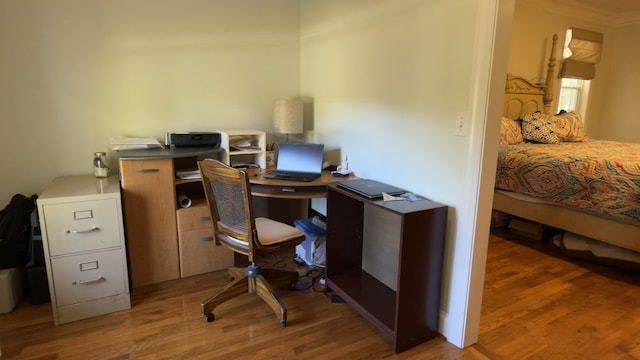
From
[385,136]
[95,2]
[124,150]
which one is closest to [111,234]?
[124,150]

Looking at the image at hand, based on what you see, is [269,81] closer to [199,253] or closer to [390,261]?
[199,253]

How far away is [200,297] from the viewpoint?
2.38 meters

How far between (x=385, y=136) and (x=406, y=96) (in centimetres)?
31

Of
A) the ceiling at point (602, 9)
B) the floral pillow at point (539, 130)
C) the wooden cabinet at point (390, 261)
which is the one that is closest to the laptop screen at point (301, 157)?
the wooden cabinet at point (390, 261)

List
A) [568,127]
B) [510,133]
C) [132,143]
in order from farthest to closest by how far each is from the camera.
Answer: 1. [568,127]
2. [510,133]
3. [132,143]

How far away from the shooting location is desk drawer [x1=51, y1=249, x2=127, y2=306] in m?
2.05

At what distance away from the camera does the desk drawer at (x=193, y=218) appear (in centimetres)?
249

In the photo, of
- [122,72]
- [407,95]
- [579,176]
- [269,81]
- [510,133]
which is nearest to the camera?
[407,95]

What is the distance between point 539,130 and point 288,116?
9.50 ft

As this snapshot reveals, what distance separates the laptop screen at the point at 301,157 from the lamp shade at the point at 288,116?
250 mm

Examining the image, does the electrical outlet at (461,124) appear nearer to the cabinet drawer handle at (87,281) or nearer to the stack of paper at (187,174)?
the stack of paper at (187,174)

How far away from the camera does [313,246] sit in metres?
2.75

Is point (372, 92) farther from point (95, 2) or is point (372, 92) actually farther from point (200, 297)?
point (95, 2)

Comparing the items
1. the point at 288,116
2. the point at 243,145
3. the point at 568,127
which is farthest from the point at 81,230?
the point at 568,127
